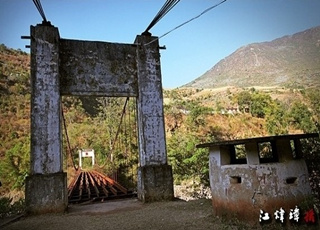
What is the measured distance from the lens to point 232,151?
160 inches

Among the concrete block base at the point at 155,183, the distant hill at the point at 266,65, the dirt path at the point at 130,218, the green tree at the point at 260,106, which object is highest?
the distant hill at the point at 266,65

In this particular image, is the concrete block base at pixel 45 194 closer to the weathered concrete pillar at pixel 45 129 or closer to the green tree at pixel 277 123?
the weathered concrete pillar at pixel 45 129

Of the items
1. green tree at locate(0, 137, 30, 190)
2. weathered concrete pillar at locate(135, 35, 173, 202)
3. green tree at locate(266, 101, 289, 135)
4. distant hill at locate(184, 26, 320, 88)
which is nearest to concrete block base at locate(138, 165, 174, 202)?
weathered concrete pillar at locate(135, 35, 173, 202)

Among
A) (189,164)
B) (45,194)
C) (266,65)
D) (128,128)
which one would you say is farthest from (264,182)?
(266,65)

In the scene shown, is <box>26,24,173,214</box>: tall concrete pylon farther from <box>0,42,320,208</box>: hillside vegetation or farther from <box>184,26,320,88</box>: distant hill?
<box>184,26,320,88</box>: distant hill

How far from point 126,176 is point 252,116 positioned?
22801 millimetres

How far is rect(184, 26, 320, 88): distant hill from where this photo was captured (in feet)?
251

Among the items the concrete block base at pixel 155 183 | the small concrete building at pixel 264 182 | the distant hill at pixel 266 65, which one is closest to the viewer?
the small concrete building at pixel 264 182

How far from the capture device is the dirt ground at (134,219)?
3652mm

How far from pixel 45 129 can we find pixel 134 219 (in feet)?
9.01

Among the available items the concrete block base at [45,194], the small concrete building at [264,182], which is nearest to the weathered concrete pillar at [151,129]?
the concrete block base at [45,194]

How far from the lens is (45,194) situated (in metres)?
5.05

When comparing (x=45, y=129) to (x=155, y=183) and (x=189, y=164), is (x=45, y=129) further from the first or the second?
(x=189, y=164)

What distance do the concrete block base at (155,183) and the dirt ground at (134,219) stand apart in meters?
0.25
